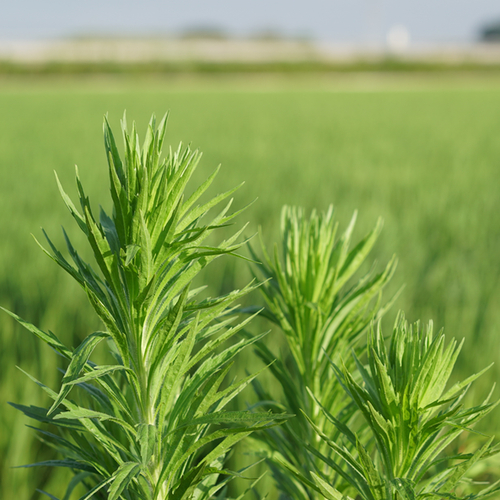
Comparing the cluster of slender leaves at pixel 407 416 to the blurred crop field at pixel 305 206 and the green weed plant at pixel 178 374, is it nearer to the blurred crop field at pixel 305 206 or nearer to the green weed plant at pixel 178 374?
the green weed plant at pixel 178 374

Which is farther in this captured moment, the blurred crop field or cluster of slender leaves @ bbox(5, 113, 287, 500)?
the blurred crop field

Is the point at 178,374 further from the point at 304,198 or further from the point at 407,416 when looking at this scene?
the point at 304,198

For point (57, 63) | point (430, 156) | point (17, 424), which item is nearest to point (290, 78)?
point (57, 63)

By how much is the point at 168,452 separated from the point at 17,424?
666 mm

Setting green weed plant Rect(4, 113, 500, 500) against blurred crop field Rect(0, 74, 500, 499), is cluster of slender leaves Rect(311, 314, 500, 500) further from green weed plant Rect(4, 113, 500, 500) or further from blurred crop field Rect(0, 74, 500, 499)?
blurred crop field Rect(0, 74, 500, 499)

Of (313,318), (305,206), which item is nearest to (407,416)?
(313,318)

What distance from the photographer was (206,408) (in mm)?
169

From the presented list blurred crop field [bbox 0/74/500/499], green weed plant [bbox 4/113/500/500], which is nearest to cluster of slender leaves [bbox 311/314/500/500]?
green weed plant [bbox 4/113/500/500]

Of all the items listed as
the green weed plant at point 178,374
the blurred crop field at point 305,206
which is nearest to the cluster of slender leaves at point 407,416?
the green weed plant at point 178,374

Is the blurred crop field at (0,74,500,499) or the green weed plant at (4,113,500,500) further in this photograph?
the blurred crop field at (0,74,500,499)

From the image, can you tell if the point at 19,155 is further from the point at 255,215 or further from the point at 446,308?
the point at 446,308

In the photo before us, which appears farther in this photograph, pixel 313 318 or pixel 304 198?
pixel 304 198

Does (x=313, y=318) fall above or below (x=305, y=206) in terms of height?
below

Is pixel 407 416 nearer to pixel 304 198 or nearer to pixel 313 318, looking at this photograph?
pixel 313 318
